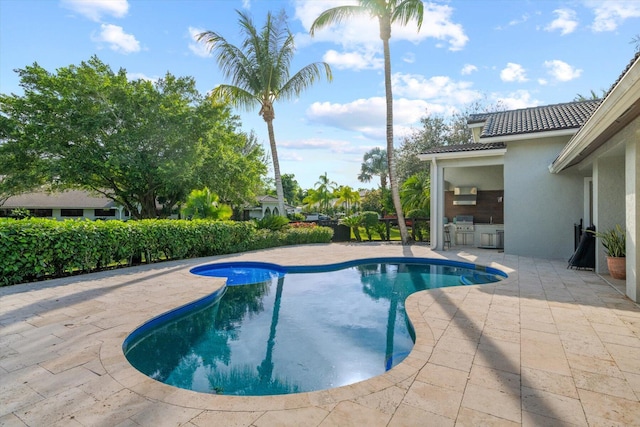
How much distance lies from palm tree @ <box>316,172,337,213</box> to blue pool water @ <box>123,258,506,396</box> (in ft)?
99.1

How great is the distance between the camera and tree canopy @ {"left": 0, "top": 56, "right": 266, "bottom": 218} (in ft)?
49.3

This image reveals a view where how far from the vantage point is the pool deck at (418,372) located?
258 centimetres

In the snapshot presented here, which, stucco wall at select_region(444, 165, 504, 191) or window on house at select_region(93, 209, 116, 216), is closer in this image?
stucco wall at select_region(444, 165, 504, 191)

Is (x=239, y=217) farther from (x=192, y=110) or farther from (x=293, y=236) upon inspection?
(x=293, y=236)

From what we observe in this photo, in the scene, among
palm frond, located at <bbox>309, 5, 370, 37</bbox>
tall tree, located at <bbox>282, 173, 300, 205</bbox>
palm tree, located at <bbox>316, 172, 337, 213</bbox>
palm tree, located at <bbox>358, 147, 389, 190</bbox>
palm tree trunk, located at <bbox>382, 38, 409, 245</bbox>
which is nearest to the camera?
palm frond, located at <bbox>309, 5, 370, 37</bbox>

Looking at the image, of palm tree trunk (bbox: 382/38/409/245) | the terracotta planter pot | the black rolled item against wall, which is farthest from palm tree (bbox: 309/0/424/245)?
the terracotta planter pot

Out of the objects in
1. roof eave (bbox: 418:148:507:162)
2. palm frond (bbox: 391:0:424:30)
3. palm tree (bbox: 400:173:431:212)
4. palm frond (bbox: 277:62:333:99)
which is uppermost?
palm frond (bbox: 391:0:424:30)

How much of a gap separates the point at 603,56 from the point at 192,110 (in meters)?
18.0

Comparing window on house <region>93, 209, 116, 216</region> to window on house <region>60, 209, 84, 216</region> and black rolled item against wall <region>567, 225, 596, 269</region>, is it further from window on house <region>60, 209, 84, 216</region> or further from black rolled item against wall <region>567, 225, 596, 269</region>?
black rolled item against wall <region>567, 225, 596, 269</region>

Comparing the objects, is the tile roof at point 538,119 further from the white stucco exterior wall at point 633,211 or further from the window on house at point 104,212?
the window on house at point 104,212

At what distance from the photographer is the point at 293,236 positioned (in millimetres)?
15523

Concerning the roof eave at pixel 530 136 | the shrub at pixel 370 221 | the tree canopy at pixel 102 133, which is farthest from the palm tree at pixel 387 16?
the tree canopy at pixel 102 133

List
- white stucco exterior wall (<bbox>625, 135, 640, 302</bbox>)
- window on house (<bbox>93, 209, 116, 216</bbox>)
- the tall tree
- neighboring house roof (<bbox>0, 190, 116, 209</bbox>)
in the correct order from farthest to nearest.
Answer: the tall tree < window on house (<bbox>93, 209, 116, 216</bbox>) < neighboring house roof (<bbox>0, 190, 116, 209</bbox>) < white stucco exterior wall (<bbox>625, 135, 640, 302</bbox>)

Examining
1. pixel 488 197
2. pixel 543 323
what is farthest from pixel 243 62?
pixel 543 323
